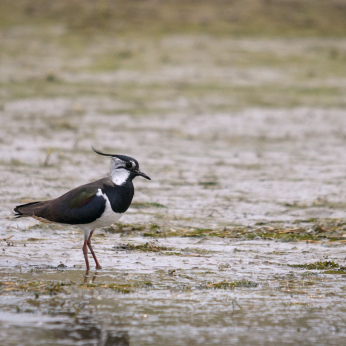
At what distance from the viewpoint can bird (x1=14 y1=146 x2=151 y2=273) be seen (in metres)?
7.23

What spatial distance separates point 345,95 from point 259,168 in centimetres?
679

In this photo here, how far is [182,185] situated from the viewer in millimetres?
11617

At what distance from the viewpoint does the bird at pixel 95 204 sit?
7230 mm

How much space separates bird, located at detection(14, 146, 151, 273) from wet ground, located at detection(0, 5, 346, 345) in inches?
14.6

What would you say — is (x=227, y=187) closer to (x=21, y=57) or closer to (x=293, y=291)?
(x=293, y=291)

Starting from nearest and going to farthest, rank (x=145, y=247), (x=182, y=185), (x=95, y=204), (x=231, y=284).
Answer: (x=231, y=284) < (x=95, y=204) < (x=145, y=247) < (x=182, y=185)

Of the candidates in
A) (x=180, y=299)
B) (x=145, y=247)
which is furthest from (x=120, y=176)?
(x=180, y=299)

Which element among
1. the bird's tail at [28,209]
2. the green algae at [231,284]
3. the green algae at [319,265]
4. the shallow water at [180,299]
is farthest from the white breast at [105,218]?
the green algae at [319,265]

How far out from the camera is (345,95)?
19.0 m

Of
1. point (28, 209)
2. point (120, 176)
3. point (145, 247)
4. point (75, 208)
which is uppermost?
point (120, 176)

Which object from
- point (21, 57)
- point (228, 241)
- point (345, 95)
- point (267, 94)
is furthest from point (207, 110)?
point (228, 241)

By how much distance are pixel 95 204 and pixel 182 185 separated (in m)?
4.49

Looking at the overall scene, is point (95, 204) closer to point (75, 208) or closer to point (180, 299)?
point (75, 208)

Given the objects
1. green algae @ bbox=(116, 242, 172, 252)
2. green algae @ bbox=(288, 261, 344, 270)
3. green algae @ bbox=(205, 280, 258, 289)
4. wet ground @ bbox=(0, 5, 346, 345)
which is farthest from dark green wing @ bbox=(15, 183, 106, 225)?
green algae @ bbox=(288, 261, 344, 270)
